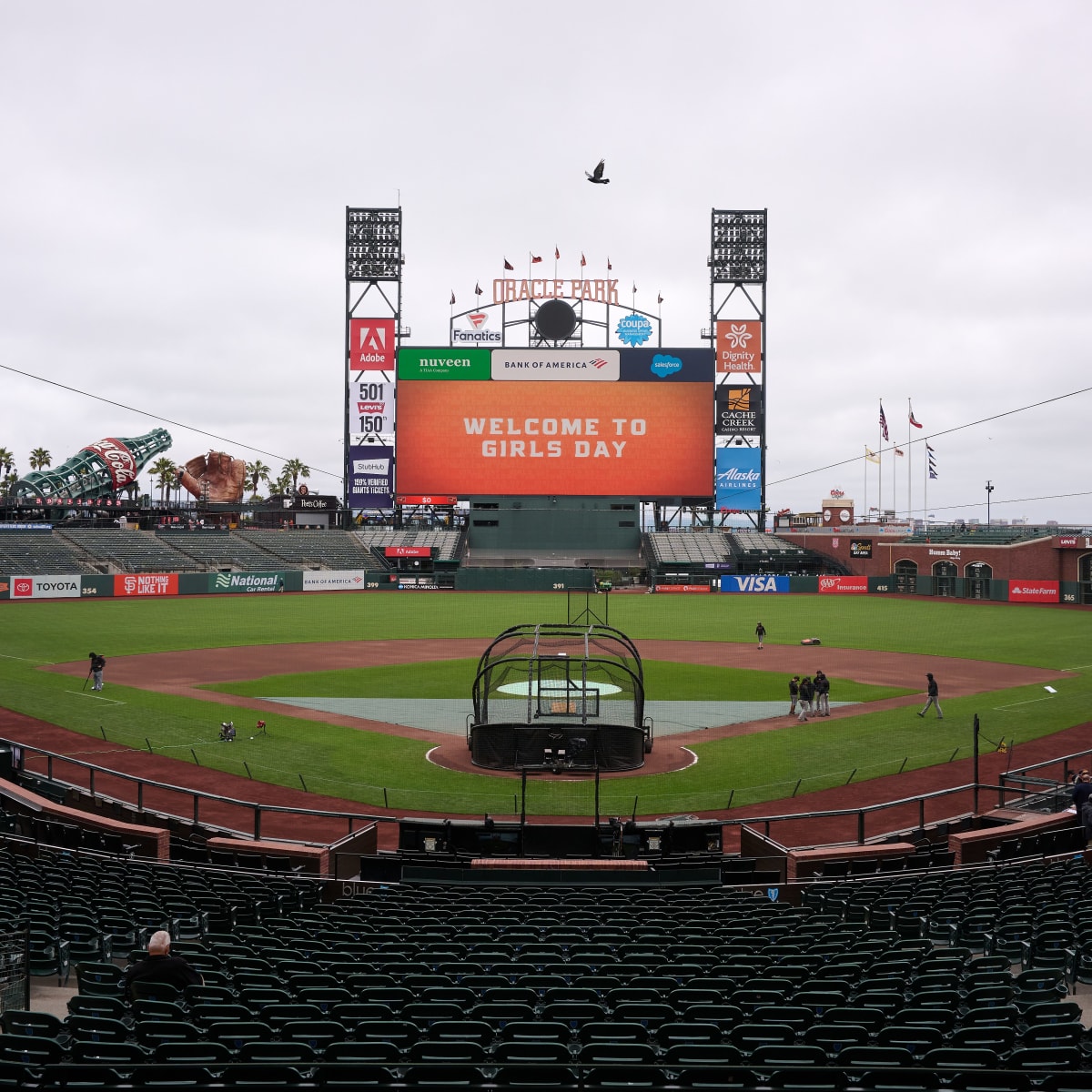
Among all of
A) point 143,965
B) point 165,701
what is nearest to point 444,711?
point 165,701

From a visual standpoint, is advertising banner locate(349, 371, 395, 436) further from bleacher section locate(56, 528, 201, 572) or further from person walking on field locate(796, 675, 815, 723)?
person walking on field locate(796, 675, 815, 723)

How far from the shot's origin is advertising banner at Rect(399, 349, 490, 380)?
94938mm

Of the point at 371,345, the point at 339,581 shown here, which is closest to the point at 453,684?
the point at 339,581

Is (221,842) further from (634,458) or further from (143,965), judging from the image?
(634,458)

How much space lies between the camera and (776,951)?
9.91 metres

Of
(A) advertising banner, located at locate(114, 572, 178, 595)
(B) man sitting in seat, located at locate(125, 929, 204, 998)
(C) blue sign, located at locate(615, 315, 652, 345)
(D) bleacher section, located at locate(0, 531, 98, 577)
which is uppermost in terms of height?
(C) blue sign, located at locate(615, 315, 652, 345)

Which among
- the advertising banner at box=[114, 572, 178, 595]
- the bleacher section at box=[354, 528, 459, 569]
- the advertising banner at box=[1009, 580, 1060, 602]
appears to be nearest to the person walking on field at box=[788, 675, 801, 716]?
the advertising banner at box=[1009, 580, 1060, 602]

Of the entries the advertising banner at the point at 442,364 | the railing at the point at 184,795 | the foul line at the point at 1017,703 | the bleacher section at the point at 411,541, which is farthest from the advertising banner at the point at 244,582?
the foul line at the point at 1017,703

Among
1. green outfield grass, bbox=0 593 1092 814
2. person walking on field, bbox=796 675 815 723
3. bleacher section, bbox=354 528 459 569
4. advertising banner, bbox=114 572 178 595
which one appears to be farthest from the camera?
bleacher section, bbox=354 528 459 569

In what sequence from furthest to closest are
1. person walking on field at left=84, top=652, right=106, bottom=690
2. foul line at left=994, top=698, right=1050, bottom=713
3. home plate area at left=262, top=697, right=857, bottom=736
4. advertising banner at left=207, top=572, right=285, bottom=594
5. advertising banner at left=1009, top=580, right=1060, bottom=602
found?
advertising banner at left=207, top=572, right=285, bottom=594
advertising banner at left=1009, top=580, right=1060, bottom=602
person walking on field at left=84, top=652, right=106, bottom=690
foul line at left=994, top=698, right=1050, bottom=713
home plate area at left=262, top=697, right=857, bottom=736

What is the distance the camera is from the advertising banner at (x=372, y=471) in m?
95.3

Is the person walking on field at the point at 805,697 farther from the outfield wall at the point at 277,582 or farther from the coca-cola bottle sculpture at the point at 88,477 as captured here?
the coca-cola bottle sculpture at the point at 88,477

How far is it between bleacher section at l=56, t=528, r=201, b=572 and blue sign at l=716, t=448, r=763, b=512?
5170 centimetres

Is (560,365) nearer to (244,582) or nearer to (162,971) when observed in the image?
(244,582)
